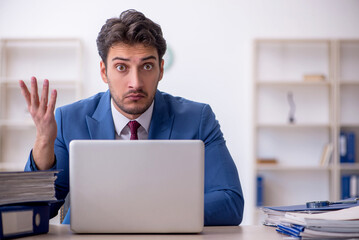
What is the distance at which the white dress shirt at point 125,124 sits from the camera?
1.81 meters

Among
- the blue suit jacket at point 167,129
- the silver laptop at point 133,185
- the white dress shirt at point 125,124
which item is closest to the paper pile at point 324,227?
the silver laptop at point 133,185

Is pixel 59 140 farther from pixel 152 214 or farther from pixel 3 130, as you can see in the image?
pixel 3 130

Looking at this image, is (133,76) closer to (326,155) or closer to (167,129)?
(167,129)

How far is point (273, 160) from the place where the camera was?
4.32 meters

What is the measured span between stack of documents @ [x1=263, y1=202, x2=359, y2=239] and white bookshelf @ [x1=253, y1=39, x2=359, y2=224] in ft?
10.8

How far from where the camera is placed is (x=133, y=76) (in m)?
1.71

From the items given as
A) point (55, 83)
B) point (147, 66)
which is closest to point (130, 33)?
point (147, 66)

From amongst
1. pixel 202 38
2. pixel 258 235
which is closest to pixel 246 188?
pixel 202 38

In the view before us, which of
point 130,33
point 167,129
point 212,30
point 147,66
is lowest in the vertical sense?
point 167,129

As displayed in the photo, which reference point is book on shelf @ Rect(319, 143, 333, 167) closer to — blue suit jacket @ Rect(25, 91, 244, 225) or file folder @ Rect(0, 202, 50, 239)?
blue suit jacket @ Rect(25, 91, 244, 225)

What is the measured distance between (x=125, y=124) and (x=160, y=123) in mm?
141

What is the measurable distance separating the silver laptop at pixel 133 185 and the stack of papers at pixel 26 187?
76 mm

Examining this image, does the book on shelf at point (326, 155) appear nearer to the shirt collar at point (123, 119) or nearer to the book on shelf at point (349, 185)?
the book on shelf at point (349, 185)

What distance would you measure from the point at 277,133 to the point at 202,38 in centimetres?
122
